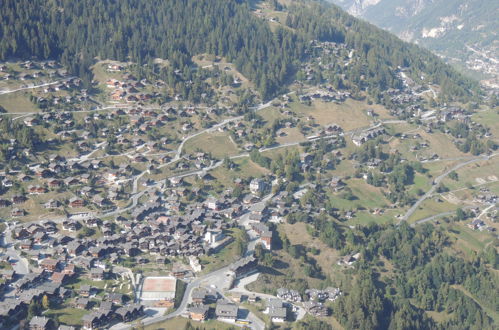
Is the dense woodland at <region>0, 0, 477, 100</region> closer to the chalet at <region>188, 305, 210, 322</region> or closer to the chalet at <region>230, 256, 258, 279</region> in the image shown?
the chalet at <region>230, 256, 258, 279</region>

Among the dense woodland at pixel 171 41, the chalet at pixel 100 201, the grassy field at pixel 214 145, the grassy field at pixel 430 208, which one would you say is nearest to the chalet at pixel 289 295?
the chalet at pixel 100 201

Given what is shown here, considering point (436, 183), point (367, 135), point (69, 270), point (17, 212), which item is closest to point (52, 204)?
point (17, 212)

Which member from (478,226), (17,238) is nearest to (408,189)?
(478,226)

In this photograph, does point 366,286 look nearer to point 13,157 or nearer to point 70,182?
point 70,182

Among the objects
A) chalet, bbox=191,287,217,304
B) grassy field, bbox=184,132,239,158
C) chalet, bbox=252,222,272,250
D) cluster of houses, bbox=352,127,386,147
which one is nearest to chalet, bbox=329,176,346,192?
cluster of houses, bbox=352,127,386,147

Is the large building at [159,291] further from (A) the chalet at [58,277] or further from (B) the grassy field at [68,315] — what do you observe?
(A) the chalet at [58,277]
